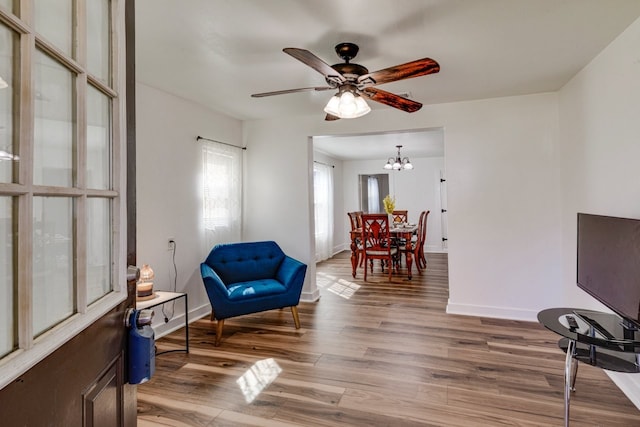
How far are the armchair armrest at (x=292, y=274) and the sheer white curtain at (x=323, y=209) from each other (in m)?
3.52

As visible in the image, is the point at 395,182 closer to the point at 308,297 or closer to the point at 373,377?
the point at 308,297

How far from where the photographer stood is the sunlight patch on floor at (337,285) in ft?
15.7

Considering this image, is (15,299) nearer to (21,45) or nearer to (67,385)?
(67,385)

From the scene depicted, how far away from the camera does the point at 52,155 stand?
0.75 meters

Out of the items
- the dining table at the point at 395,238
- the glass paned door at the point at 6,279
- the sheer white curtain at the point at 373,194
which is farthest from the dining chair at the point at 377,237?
the glass paned door at the point at 6,279

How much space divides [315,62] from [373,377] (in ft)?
7.12

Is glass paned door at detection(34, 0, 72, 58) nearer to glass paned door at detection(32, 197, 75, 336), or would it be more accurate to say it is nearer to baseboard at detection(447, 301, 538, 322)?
glass paned door at detection(32, 197, 75, 336)

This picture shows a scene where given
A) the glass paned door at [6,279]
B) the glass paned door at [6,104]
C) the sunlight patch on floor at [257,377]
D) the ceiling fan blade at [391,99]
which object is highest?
the ceiling fan blade at [391,99]

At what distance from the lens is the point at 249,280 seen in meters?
3.71

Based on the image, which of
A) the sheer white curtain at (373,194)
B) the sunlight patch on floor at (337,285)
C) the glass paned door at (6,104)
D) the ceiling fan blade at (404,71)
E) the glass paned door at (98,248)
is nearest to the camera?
the glass paned door at (6,104)

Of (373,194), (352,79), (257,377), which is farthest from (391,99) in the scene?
(373,194)

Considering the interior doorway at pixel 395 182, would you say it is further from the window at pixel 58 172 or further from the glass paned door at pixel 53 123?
the glass paned door at pixel 53 123

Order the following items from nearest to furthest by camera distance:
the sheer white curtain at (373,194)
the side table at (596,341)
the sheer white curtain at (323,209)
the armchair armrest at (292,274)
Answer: the side table at (596,341)
the armchair armrest at (292,274)
the sheer white curtain at (323,209)
the sheer white curtain at (373,194)

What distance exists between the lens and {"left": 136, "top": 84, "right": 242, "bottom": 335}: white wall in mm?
3084
